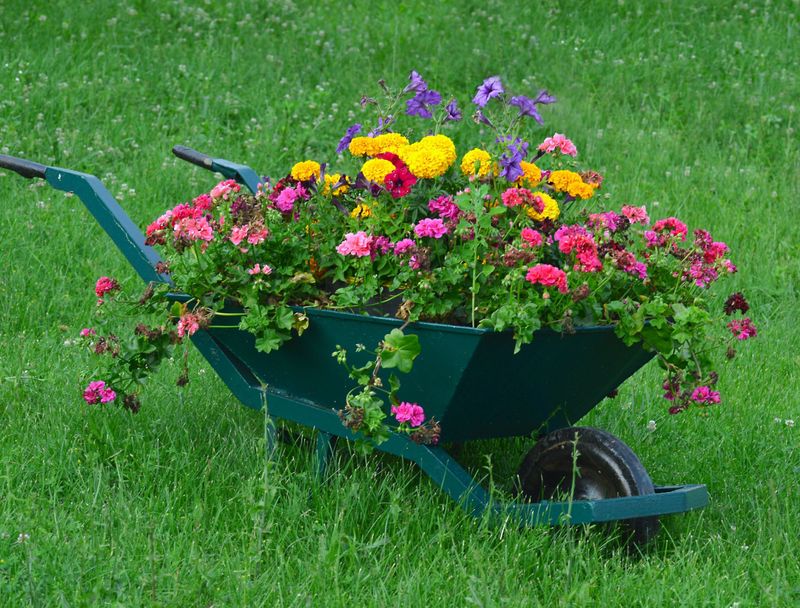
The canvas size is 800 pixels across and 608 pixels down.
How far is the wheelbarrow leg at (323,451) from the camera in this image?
3.00 metres

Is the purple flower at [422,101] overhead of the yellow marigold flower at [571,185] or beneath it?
overhead

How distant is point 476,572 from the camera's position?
2643mm

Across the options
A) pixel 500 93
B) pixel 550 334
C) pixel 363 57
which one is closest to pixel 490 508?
pixel 550 334

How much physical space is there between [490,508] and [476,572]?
0.53 ft

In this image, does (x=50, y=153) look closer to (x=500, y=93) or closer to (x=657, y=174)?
(x=657, y=174)

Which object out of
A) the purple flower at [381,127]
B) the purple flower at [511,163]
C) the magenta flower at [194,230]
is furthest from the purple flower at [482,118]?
the magenta flower at [194,230]

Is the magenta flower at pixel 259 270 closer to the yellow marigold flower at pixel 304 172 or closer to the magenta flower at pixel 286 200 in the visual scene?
the magenta flower at pixel 286 200

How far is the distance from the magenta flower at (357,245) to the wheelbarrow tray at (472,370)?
152 mm

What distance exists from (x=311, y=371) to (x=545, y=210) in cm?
72

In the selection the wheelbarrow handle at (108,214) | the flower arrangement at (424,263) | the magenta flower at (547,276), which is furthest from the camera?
the wheelbarrow handle at (108,214)

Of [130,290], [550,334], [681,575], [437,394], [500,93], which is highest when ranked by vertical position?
[500,93]

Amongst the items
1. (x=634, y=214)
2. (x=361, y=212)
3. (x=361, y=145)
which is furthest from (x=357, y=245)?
(x=634, y=214)

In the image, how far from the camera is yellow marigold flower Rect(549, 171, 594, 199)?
293cm

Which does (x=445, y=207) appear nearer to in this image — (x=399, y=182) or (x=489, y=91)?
(x=399, y=182)
